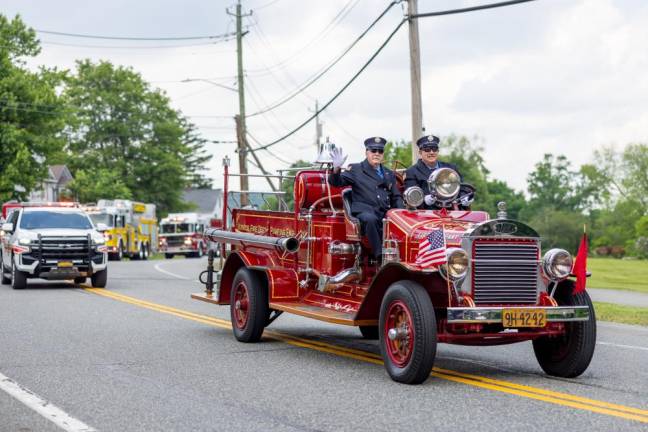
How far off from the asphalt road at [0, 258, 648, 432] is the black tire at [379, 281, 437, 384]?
16 centimetres

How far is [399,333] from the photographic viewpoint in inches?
329

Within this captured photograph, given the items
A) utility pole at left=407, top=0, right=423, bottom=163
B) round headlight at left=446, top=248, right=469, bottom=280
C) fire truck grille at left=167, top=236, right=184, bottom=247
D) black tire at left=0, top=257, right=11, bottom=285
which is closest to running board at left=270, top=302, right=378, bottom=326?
round headlight at left=446, top=248, right=469, bottom=280

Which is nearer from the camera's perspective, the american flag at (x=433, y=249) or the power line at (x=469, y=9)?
the american flag at (x=433, y=249)

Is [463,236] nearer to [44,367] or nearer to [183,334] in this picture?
[44,367]

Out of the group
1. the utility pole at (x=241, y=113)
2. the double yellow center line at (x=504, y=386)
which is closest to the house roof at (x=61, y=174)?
the utility pole at (x=241, y=113)

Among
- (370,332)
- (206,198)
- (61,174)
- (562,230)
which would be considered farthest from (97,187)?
(370,332)

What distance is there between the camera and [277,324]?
13.7m

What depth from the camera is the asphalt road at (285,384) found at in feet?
22.2

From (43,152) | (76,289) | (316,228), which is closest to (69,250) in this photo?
(76,289)

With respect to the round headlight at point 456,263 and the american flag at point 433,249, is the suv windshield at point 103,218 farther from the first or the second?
the round headlight at point 456,263

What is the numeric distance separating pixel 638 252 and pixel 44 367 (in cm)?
7243

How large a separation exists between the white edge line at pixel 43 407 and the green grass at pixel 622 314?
10275 mm

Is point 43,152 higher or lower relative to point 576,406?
higher

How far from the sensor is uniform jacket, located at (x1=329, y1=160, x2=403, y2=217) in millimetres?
9885
